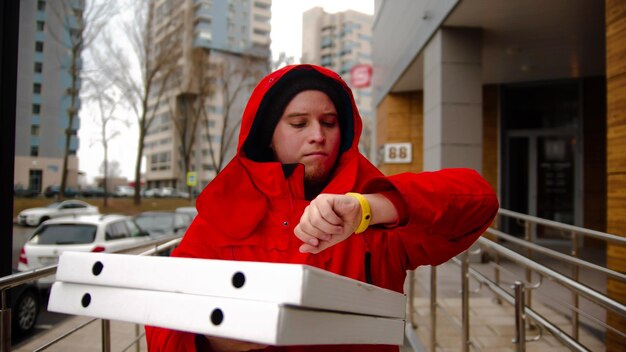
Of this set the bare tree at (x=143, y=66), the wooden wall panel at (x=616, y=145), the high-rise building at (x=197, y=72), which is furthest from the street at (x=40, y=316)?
the high-rise building at (x=197, y=72)

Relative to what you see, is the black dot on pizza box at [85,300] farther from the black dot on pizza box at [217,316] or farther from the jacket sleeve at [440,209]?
the jacket sleeve at [440,209]

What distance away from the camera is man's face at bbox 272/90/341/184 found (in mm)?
1167

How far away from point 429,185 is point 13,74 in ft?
5.58

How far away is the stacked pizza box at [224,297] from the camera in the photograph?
549 mm

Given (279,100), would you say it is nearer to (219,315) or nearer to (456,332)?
(219,315)

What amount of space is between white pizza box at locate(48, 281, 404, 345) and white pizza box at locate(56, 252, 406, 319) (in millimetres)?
12

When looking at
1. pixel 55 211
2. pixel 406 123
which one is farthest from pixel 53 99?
pixel 406 123

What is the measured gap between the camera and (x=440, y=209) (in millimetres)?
930

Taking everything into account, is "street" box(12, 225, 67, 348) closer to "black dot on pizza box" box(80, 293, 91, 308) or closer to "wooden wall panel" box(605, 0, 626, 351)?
"black dot on pizza box" box(80, 293, 91, 308)

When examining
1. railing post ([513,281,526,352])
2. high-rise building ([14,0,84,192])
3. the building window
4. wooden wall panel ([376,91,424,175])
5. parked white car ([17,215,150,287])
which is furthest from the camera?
wooden wall panel ([376,91,424,175])

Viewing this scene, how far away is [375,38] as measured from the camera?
44.0ft

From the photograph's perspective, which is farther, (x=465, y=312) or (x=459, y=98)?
(x=459, y=98)

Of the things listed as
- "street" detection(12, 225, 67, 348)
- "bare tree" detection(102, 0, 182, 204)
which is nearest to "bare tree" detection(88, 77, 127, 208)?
"bare tree" detection(102, 0, 182, 204)

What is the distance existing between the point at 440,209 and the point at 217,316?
55 centimetres
